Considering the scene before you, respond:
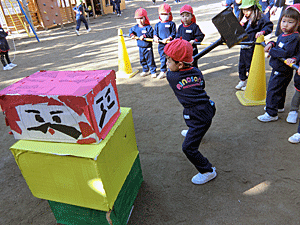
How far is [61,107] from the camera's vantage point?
1.46 m

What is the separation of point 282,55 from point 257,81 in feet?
3.10

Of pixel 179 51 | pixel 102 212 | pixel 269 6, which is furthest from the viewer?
pixel 269 6

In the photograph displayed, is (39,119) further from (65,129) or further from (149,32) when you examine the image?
(149,32)

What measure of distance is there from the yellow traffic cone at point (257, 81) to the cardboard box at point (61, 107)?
290 cm

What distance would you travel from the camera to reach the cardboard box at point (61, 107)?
144 cm

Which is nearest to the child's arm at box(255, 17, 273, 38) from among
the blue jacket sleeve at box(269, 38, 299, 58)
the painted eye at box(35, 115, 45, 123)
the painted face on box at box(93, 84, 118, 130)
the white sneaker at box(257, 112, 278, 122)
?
the blue jacket sleeve at box(269, 38, 299, 58)

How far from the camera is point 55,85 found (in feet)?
5.22

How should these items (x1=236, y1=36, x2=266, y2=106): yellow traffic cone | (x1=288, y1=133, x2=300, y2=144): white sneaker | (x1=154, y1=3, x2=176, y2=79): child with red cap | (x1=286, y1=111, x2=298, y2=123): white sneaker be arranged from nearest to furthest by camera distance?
(x1=288, y1=133, x2=300, y2=144): white sneaker < (x1=286, y1=111, x2=298, y2=123): white sneaker < (x1=236, y1=36, x2=266, y2=106): yellow traffic cone < (x1=154, y1=3, x2=176, y2=79): child with red cap

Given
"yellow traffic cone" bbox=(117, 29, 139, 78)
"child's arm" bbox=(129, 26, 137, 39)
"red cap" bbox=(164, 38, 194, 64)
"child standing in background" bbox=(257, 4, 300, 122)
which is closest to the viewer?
"red cap" bbox=(164, 38, 194, 64)

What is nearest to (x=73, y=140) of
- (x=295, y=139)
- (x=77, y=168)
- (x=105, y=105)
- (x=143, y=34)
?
(x=77, y=168)

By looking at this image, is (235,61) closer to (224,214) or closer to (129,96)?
(129,96)

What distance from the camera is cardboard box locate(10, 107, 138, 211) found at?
1.56 metres

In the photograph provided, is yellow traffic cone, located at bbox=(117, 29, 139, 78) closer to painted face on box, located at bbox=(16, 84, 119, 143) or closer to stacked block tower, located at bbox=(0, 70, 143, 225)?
stacked block tower, located at bbox=(0, 70, 143, 225)

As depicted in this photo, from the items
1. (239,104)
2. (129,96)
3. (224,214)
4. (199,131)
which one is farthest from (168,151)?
(129,96)
